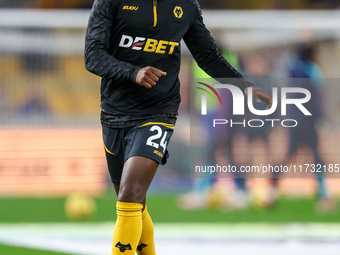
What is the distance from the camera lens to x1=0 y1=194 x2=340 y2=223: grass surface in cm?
398

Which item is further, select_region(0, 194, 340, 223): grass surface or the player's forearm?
select_region(0, 194, 340, 223): grass surface

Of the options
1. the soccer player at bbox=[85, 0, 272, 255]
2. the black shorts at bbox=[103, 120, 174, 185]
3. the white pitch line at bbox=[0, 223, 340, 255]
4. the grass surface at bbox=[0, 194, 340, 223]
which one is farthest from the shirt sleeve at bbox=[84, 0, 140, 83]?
the grass surface at bbox=[0, 194, 340, 223]

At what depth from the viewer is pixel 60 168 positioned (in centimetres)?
468

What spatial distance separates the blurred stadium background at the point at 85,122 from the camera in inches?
160

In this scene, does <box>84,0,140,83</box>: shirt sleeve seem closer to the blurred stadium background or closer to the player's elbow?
the player's elbow

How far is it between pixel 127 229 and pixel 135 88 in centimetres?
64

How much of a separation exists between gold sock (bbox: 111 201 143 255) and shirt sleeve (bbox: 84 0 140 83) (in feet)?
1.78

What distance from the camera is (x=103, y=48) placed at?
6.29 ft

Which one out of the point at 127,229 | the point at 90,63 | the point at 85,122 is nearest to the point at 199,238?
the point at 127,229

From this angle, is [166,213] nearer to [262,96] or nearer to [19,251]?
[19,251]

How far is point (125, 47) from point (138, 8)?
7.3 inches

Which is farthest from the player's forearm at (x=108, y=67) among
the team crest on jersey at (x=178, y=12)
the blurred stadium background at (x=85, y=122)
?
the blurred stadium background at (x=85, y=122)

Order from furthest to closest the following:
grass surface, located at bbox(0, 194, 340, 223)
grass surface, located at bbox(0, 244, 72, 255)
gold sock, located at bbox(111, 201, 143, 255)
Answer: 1. grass surface, located at bbox(0, 194, 340, 223)
2. grass surface, located at bbox(0, 244, 72, 255)
3. gold sock, located at bbox(111, 201, 143, 255)

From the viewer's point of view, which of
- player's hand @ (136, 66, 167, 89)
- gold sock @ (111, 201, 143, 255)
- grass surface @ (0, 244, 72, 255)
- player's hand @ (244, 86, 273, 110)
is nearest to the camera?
player's hand @ (136, 66, 167, 89)
